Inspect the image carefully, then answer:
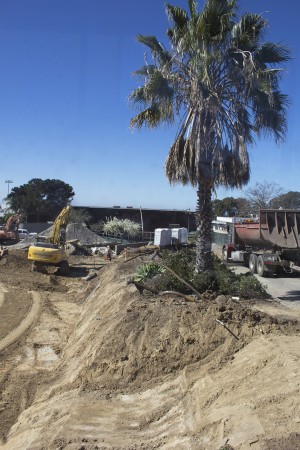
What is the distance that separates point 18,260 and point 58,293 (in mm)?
7516

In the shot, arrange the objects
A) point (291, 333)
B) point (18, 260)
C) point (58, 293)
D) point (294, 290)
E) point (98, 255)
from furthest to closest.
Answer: point (98, 255) → point (18, 260) → point (58, 293) → point (294, 290) → point (291, 333)

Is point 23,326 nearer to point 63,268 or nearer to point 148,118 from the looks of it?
point 148,118

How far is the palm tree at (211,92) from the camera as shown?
13.8m

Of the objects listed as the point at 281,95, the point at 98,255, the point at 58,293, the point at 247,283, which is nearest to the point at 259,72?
the point at 281,95

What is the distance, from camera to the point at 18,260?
30234mm

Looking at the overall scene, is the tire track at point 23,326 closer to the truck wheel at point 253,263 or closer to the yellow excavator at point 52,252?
Result: the yellow excavator at point 52,252

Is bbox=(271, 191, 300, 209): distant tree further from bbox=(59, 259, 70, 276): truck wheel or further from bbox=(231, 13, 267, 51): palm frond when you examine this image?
bbox=(231, 13, 267, 51): palm frond

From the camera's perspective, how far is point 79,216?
187 feet

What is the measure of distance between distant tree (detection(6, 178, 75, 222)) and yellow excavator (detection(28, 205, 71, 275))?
41435mm

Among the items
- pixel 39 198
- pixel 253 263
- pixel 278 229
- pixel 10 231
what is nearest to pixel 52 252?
pixel 253 263

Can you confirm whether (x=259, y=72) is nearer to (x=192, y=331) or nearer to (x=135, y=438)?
(x=192, y=331)

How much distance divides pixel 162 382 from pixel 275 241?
15.0 m

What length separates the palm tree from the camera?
13.8 metres

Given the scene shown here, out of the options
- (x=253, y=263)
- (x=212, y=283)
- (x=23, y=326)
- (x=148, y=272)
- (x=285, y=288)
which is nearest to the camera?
(x=212, y=283)
